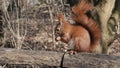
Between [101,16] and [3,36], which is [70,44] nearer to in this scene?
[101,16]

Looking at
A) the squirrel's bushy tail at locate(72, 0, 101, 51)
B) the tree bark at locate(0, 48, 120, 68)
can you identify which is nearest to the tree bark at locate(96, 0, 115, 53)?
the squirrel's bushy tail at locate(72, 0, 101, 51)

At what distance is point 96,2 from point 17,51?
170cm

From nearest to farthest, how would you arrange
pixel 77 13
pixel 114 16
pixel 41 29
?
pixel 77 13 < pixel 114 16 < pixel 41 29

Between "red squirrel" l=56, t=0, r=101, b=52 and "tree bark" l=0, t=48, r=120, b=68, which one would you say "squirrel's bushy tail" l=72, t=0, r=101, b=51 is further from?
"tree bark" l=0, t=48, r=120, b=68

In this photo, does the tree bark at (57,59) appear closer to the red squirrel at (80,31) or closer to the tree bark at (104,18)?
the red squirrel at (80,31)

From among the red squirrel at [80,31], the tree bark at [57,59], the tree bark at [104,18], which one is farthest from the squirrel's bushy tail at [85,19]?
the tree bark at [104,18]

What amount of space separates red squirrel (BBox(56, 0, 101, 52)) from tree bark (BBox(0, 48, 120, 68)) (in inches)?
4.6

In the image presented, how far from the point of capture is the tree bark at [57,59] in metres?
2.40

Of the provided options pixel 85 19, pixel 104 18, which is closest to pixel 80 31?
pixel 85 19

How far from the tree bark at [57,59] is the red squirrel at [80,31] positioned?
0.12m

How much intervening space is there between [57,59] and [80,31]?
31 centimetres

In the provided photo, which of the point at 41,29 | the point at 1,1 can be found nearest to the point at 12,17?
the point at 1,1

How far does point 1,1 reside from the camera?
194 inches

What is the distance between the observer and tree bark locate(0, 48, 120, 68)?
7.88 feet
